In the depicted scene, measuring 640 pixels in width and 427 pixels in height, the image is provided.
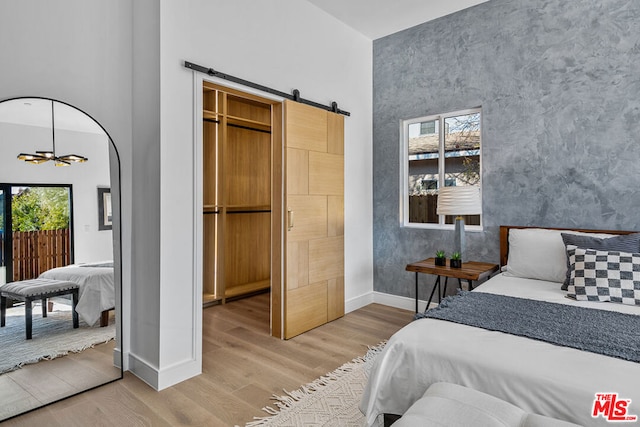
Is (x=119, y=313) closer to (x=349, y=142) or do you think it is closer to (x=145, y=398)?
(x=145, y=398)

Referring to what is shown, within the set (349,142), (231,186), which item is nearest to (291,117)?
(349,142)

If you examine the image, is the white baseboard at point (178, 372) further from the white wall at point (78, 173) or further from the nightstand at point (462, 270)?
the nightstand at point (462, 270)

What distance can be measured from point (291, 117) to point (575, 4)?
8.42 ft

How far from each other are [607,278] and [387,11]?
3.04 m

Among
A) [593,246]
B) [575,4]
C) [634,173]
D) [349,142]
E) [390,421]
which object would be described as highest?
[575,4]

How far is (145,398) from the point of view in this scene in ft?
7.62

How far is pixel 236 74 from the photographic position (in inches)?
115

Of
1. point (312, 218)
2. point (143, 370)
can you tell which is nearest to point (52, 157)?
point (143, 370)

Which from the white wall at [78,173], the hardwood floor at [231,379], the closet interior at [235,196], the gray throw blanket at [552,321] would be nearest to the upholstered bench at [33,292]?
the white wall at [78,173]

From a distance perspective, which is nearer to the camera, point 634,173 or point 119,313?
point 119,313

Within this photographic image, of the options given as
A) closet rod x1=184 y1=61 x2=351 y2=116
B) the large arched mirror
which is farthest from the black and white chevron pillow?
the large arched mirror

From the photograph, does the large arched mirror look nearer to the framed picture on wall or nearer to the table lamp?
the framed picture on wall

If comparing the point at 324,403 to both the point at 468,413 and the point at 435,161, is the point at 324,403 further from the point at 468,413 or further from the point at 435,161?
the point at 435,161

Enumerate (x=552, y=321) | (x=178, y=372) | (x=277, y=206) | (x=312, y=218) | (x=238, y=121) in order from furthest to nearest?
(x=238, y=121)
(x=312, y=218)
(x=277, y=206)
(x=178, y=372)
(x=552, y=321)
